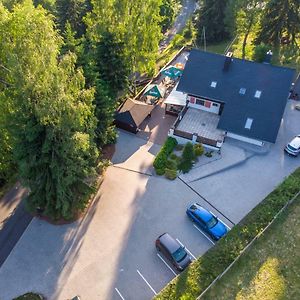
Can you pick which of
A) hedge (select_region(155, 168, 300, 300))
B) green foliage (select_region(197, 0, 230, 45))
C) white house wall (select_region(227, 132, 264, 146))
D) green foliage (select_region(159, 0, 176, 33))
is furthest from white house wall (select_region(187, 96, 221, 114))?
green foliage (select_region(159, 0, 176, 33))

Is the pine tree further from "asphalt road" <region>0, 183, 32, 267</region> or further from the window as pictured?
"asphalt road" <region>0, 183, 32, 267</region>

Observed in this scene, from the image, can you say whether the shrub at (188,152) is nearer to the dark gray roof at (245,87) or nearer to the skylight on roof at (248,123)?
the dark gray roof at (245,87)

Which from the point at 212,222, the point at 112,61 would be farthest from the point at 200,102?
the point at 212,222

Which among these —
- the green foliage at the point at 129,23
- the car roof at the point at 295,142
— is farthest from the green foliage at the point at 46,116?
the car roof at the point at 295,142

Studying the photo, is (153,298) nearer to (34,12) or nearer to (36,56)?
(36,56)

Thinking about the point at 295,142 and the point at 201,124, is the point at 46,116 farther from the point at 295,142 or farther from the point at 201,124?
the point at 295,142
